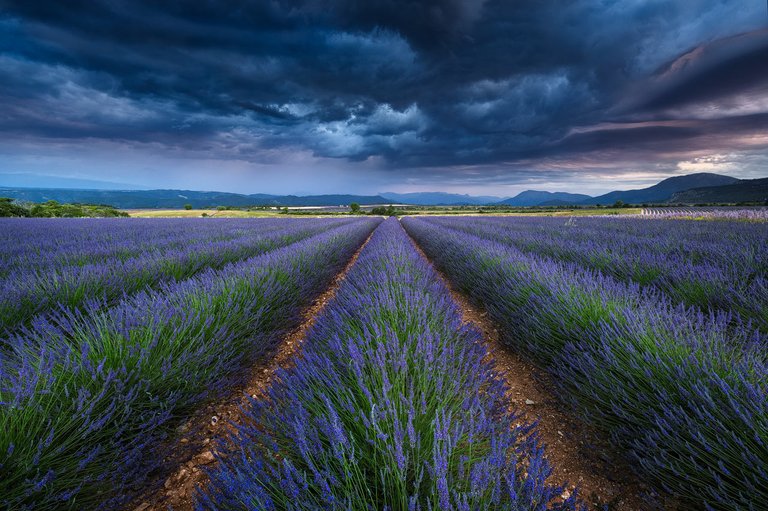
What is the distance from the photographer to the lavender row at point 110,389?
1.13 meters

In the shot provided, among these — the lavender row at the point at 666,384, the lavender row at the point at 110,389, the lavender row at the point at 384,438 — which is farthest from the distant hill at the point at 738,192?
the lavender row at the point at 110,389

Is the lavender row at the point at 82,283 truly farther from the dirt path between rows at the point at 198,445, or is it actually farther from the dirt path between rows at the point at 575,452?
the dirt path between rows at the point at 575,452

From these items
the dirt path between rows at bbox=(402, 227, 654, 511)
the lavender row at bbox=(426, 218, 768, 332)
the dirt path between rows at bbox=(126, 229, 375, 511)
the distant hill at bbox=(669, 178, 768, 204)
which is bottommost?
the dirt path between rows at bbox=(126, 229, 375, 511)

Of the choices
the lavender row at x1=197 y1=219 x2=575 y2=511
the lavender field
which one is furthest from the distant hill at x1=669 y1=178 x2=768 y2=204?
the lavender row at x1=197 y1=219 x2=575 y2=511

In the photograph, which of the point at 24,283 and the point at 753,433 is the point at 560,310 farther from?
the point at 24,283

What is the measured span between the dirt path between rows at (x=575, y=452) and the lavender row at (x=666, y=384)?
0.35ft

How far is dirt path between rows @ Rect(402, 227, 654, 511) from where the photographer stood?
144 centimetres

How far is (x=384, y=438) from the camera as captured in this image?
2.89ft

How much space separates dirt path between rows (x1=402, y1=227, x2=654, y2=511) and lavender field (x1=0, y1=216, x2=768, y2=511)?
16 mm

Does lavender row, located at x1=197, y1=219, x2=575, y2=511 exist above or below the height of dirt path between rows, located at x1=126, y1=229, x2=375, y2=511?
above

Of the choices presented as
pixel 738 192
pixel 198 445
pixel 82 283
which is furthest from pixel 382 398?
pixel 738 192

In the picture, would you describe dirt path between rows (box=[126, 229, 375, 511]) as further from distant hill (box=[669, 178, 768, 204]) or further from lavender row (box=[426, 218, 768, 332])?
distant hill (box=[669, 178, 768, 204])

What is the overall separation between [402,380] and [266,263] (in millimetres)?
3275

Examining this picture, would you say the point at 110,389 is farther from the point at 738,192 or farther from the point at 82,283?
the point at 738,192
